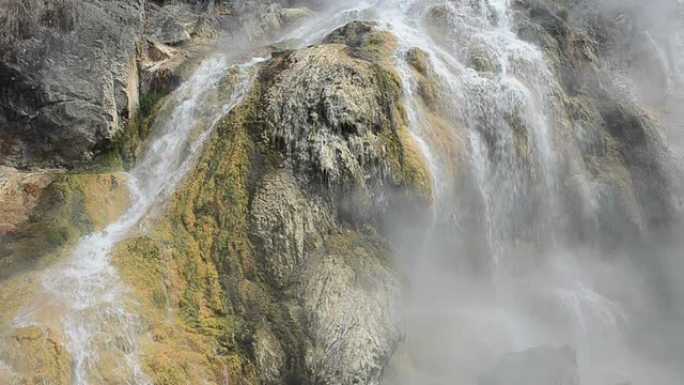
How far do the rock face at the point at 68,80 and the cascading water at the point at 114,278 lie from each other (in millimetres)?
1644

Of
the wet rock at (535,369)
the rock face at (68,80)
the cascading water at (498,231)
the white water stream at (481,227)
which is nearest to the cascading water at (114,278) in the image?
the white water stream at (481,227)

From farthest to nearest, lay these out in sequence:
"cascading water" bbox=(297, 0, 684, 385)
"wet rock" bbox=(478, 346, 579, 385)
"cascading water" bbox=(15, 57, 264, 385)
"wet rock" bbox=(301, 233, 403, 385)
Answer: "cascading water" bbox=(297, 0, 684, 385) < "wet rock" bbox=(478, 346, 579, 385) < "wet rock" bbox=(301, 233, 403, 385) < "cascading water" bbox=(15, 57, 264, 385)

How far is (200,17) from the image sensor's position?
25.4 m

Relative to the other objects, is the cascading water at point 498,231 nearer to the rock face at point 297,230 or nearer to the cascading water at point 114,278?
the rock face at point 297,230

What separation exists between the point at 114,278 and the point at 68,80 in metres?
7.94

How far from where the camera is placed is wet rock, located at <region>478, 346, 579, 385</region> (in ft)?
44.0

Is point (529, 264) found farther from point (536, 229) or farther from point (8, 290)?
point (8, 290)

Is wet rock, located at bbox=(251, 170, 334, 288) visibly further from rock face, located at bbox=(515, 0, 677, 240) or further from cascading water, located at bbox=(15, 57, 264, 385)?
rock face, located at bbox=(515, 0, 677, 240)

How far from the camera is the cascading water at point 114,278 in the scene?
35.3ft

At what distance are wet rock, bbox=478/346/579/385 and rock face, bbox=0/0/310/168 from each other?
44.3 feet

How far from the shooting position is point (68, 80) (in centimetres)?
1698

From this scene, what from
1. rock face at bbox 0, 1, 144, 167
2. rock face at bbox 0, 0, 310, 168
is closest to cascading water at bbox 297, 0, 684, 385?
rock face at bbox 0, 0, 310, 168

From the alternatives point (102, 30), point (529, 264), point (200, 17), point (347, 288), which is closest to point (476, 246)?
point (529, 264)

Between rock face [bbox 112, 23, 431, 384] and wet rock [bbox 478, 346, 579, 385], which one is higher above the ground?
rock face [bbox 112, 23, 431, 384]
